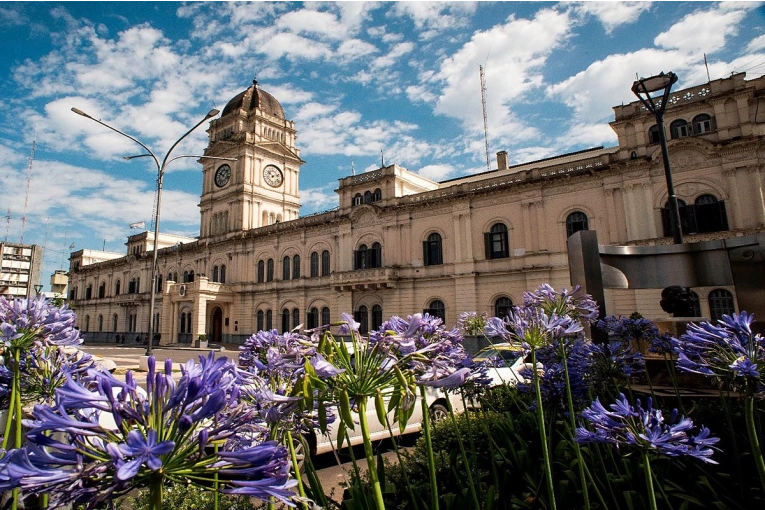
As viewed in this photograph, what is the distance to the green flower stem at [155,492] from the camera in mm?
1076

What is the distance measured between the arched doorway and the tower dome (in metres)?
18.7

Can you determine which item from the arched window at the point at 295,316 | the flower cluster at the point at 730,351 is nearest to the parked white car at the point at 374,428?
the flower cluster at the point at 730,351

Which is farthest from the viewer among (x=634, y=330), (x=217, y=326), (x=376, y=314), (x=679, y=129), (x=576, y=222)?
(x=217, y=326)

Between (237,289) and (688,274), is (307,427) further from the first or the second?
(237,289)

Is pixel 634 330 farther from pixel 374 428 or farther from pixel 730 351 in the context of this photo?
pixel 374 428

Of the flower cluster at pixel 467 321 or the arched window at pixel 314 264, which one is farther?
the arched window at pixel 314 264

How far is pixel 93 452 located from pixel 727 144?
2488cm

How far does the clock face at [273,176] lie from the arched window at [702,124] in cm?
3216

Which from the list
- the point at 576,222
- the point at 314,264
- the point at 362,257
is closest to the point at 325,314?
the point at 314,264

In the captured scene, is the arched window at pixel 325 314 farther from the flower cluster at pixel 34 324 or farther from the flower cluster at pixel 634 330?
the flower cluster at pixel 34 324

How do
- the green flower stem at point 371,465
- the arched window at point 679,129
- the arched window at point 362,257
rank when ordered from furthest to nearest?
the arched window at point 362,257, the arched window at point 679,129, the green flower stem at point 371,465

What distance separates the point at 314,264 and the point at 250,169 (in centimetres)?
1151

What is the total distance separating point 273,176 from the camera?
4147 cm

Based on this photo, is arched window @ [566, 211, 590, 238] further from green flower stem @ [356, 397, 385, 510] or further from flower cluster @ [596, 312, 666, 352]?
green flower stem @ [356, 397, 385, 510]
